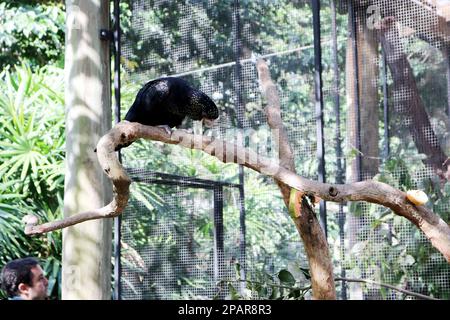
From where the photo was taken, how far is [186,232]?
4.27m

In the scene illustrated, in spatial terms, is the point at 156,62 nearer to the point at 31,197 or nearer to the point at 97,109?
the point at 97,109

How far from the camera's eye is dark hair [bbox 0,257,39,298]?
2.55 m

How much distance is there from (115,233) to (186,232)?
47 centimetres

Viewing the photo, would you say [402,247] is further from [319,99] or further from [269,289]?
[319,99]

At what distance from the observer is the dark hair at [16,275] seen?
255 cm

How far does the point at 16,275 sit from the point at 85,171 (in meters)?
1.37

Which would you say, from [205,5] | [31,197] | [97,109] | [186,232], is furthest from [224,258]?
[31,197]

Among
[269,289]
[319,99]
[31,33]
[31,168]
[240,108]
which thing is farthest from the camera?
[31,33]

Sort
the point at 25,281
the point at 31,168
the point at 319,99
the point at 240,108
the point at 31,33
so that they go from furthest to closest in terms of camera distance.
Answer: the point at 31,33
the point at 31,168
the point at 240,108
the point at 319,99
the point at 25,281

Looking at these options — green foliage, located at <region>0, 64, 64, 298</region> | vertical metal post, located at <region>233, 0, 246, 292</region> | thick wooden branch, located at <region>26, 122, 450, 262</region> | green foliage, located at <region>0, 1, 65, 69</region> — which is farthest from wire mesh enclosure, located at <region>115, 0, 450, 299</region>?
green foliage, located at <region>0, 1, 65, 69</region>

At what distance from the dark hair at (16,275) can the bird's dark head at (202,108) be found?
1.25m

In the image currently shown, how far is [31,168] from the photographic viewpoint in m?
5.84

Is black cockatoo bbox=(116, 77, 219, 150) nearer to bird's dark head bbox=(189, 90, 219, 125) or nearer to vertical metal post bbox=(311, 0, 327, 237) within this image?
bird's dark head bbox=(189, 90, 219, 125)

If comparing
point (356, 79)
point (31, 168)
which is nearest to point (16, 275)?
point (356, 79)
